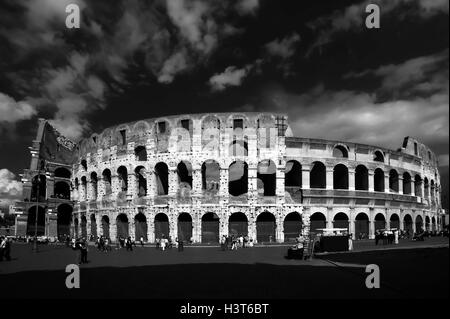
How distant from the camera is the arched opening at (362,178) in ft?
113

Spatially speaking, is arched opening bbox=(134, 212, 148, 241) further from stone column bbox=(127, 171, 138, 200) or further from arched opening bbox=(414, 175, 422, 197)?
arched opening bbox=(414, 175, 422, 197)

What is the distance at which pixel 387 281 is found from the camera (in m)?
10.4

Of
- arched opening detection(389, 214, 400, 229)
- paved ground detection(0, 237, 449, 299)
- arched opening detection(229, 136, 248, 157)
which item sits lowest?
paved ground detection(0, 237, 449, 299)

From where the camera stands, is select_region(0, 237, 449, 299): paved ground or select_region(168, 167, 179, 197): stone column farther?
select_region(168, 167, 179, 197): stone column

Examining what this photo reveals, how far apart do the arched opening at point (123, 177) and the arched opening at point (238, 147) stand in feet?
37.2

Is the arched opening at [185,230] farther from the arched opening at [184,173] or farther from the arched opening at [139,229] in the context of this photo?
the arched opening at [184,173]

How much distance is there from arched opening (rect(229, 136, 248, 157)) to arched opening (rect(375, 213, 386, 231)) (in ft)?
48.7

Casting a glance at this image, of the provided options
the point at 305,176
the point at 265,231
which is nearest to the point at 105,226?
the point at 265,231

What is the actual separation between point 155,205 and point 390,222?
75.5ft

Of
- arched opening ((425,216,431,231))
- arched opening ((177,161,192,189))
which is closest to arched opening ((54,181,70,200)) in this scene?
arched opening ((177,161,192,189))

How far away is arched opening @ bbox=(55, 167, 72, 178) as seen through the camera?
45.7m

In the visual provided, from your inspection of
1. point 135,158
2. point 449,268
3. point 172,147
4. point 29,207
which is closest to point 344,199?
point 172,147

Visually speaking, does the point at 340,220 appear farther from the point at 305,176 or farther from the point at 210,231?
the point at 210,231

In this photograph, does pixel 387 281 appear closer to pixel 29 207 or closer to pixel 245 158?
pixel 245 158
